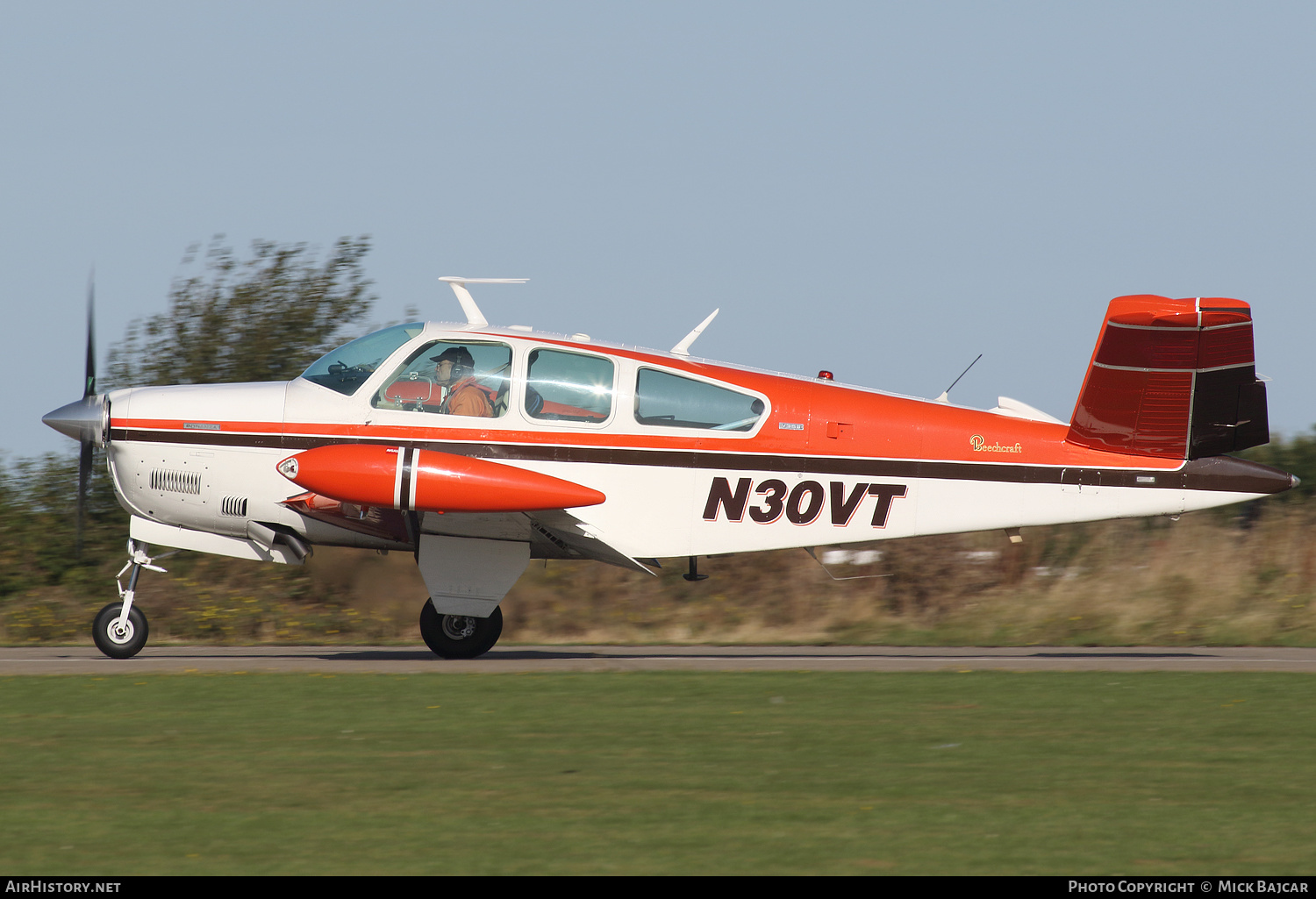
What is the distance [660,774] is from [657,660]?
493 centimetres

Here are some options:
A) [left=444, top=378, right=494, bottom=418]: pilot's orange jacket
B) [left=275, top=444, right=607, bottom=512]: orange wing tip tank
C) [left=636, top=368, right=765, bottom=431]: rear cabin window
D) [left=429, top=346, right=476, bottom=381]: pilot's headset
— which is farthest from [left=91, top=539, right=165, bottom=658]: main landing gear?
[left=636, top=368, right=765, bottom=431]: rear cabin window

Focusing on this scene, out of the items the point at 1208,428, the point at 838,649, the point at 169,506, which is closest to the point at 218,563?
the point at 169,506

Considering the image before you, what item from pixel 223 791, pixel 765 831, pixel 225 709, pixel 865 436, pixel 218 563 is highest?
pixel 865 436

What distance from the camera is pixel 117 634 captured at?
36.9 ft

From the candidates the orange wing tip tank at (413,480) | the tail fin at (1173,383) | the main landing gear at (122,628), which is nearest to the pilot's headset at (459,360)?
the orange wing tip tank at (413,480)

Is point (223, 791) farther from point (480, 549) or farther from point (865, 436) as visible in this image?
point (865, 436)

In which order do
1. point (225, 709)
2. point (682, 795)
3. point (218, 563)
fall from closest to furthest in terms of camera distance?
point (682, 795)
point (225, 709)
point (218, 563)

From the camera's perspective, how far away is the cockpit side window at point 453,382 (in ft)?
36.5

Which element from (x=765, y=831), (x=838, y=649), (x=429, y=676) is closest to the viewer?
(x=765, y=831)

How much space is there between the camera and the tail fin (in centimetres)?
1015

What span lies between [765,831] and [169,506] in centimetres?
753

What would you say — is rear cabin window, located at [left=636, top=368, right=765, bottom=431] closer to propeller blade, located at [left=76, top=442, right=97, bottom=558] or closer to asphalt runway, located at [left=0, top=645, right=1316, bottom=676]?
asphalt runway, located at [left=0, top=645, right=1316, bottom=676]

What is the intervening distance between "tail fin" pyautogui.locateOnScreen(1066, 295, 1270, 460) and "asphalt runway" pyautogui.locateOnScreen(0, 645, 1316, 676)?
1.81 meters

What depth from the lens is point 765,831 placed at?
214 inches
